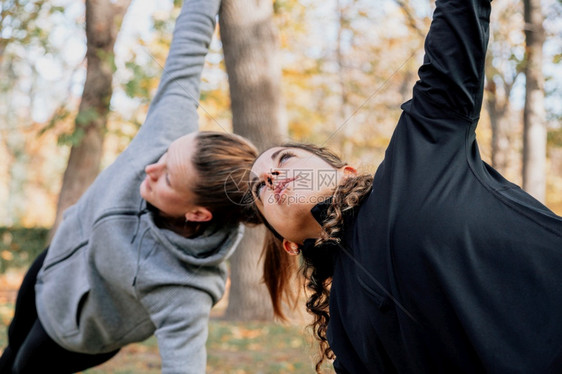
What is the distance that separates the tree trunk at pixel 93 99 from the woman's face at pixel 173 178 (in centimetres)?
623

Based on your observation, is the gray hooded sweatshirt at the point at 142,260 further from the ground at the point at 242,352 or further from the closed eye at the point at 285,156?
the ground at the point at 242,352

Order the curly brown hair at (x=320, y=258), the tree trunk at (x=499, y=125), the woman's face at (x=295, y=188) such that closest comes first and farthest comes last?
the curly brown hair at (x=320, y=258)
the woman's face at (x=295, y=188)
the tree trunk at (x=499, y=125)

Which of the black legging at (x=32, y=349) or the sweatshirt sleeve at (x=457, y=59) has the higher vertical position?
the sweatshirt sleeve at (x=457, y=59)

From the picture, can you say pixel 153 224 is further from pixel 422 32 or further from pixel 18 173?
pixel 18 173

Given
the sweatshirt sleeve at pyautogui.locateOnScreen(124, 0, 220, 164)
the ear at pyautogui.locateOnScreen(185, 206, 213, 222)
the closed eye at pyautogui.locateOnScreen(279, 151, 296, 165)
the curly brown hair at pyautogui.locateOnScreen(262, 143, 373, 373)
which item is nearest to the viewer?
the curly brown hair at pyautogui.locateOnScreen(262, 143, 373, 373)

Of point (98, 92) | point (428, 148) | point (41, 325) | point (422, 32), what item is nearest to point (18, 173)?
point (98, 92)

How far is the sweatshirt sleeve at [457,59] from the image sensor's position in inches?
68.5

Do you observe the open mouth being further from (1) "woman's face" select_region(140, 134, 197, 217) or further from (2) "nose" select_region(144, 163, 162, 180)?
(2) "nose" select_region(144, 163, 162, 180)

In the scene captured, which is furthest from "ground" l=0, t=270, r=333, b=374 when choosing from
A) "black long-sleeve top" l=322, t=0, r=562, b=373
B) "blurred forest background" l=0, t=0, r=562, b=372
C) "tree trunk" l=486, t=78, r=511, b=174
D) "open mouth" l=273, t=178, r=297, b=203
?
"tree trunk" l=486, t=78, r=511, b=174

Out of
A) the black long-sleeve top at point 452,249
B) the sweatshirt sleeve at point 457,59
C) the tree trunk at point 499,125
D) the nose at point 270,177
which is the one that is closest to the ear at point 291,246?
the nose at point 270,177

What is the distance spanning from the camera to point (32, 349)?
10.6 ft

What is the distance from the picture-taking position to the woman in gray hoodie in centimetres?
282

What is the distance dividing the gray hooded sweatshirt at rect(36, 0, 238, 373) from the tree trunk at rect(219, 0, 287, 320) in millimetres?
3105

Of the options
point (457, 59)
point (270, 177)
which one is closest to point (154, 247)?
point (270, 177)
